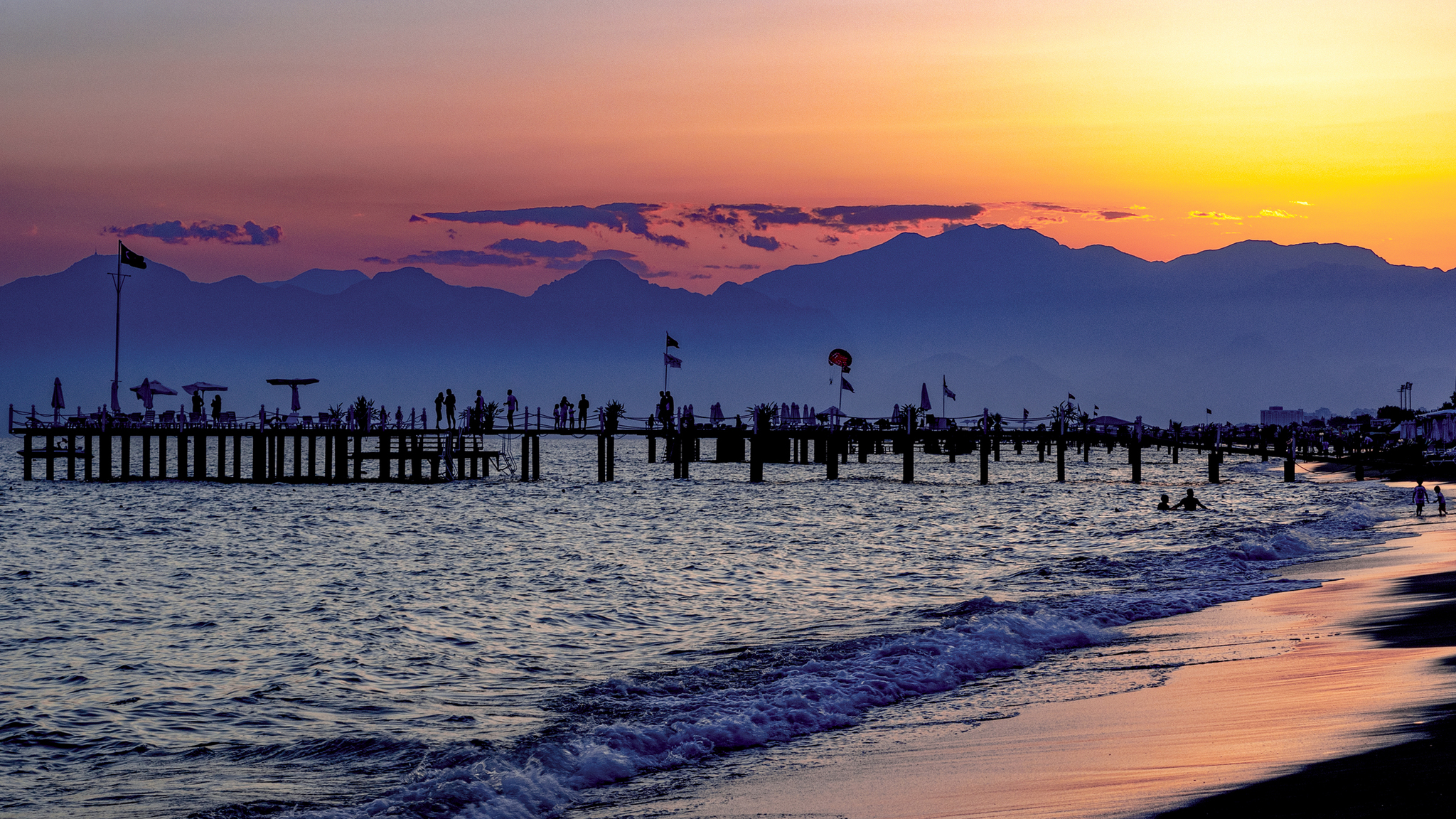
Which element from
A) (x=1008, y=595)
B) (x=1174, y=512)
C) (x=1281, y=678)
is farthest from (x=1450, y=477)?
(x=1281, y=678)

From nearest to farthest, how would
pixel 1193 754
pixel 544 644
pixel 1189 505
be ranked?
pixel 1193 754
pixel 544 644
pixel 1189 505

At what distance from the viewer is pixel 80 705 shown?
485 inches

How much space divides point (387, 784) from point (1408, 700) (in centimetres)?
767

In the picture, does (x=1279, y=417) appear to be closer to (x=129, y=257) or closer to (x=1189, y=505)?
(x=1189, y=505)

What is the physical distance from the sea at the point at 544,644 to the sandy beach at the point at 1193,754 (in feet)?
1.96

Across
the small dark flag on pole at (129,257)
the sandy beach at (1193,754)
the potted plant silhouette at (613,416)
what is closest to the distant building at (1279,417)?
the potted plant silhouette at (613,416)

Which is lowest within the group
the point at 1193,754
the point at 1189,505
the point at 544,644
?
the point at 544,644

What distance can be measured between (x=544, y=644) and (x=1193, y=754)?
1045 cm

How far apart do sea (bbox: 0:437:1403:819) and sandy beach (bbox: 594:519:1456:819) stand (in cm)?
60

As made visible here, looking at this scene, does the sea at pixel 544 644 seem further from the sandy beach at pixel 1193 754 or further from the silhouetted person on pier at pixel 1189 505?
the silhouetted person on pier at pixel 1189 505

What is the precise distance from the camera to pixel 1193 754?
773 centimetres

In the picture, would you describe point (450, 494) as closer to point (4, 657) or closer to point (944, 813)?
point (4, 657)

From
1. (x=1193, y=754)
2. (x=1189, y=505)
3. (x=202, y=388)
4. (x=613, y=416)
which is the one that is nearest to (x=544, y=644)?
(x=1193, y=754)

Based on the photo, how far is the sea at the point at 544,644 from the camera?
9461 mm
